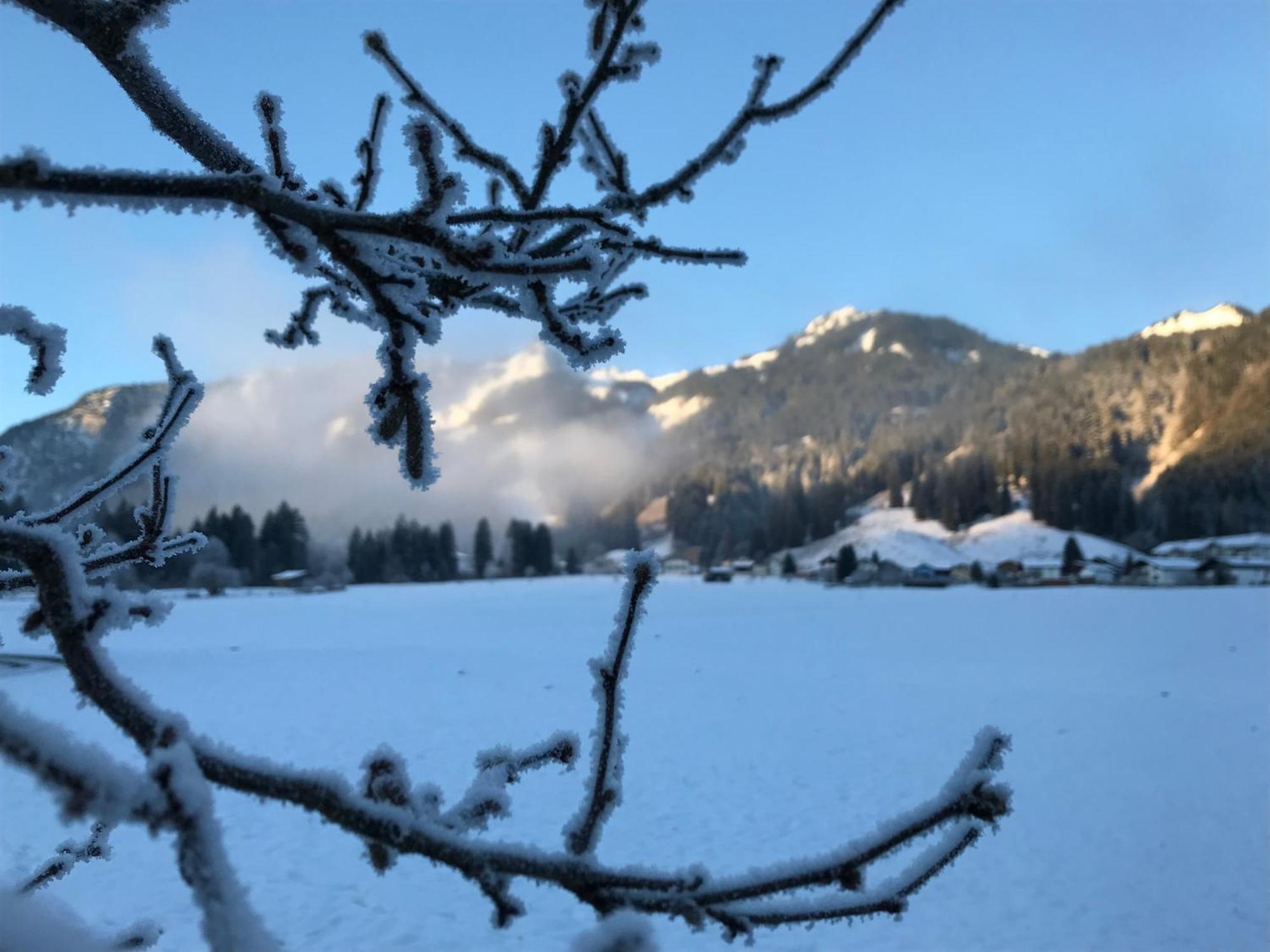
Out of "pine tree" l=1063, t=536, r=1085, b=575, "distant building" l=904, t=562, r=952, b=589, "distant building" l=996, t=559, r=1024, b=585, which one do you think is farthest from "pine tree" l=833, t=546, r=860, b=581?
"pine tree" l=1063, t=536, r=1085, b=575

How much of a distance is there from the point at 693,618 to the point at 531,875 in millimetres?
35475

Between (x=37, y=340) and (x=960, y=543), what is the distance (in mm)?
94214

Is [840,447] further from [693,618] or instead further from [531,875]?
[531,875]

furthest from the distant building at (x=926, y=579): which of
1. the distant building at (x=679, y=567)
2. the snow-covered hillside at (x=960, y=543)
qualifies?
the distant building at (x=679, y=567)

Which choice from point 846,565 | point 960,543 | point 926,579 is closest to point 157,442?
point 926,579

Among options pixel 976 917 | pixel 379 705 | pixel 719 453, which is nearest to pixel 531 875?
pixel 976 917

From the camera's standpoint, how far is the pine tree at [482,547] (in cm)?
8188

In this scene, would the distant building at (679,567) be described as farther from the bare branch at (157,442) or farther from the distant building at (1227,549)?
the bare branch at (157,442)

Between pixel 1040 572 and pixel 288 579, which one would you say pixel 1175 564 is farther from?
pixel 288 579

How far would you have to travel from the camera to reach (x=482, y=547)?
82188 millimetres

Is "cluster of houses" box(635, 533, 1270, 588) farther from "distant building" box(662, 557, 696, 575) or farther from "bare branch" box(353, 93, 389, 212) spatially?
"bare branch" box(353, 93, 389, 212)

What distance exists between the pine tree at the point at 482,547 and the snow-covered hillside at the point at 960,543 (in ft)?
115

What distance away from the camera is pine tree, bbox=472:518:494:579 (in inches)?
3223

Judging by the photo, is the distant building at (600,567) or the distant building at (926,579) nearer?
the distant building at (926,579)
